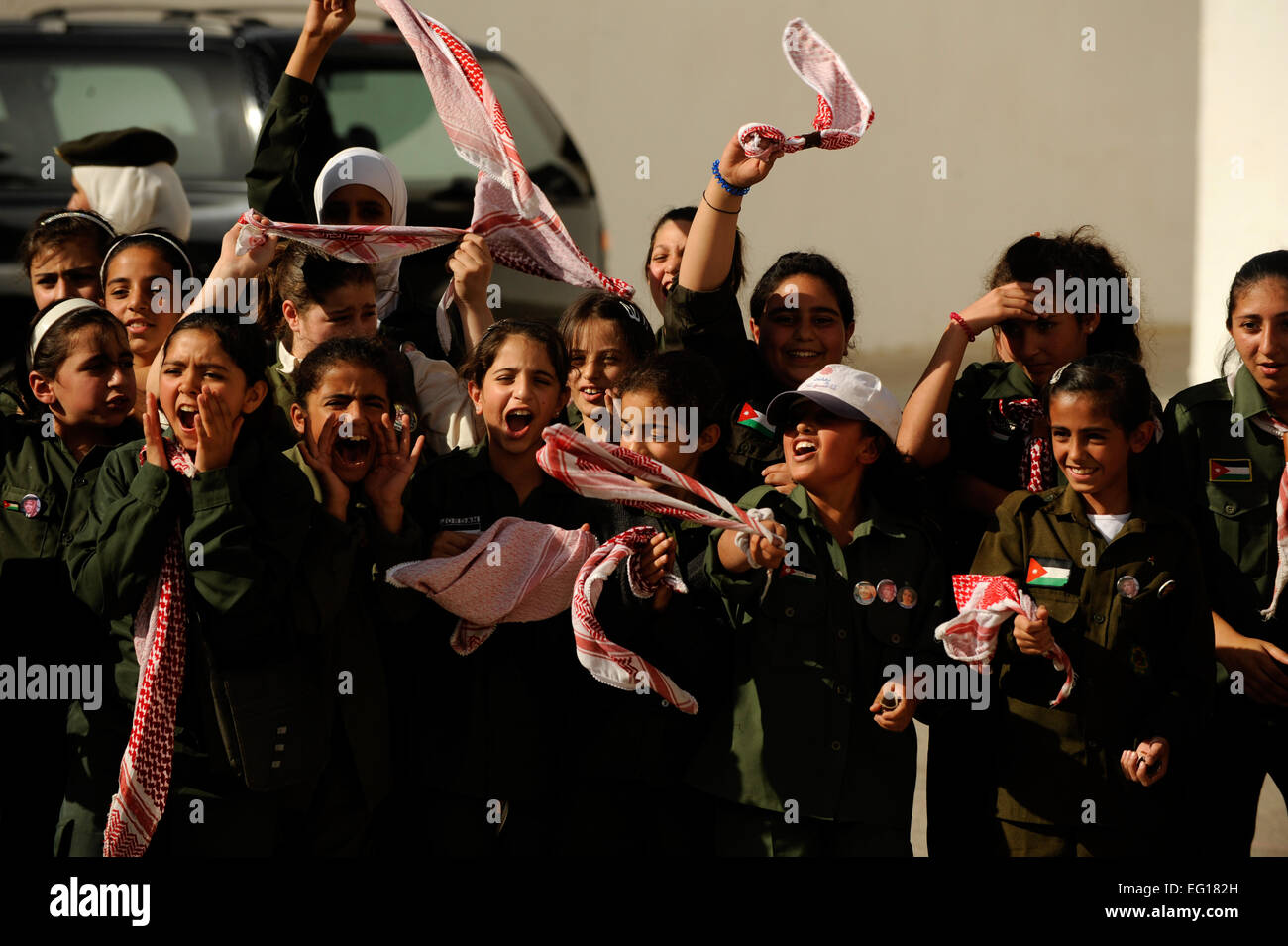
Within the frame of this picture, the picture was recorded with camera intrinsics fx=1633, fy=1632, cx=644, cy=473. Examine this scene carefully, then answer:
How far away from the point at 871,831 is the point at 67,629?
1.82m

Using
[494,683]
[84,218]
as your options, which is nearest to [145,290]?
[84,218]

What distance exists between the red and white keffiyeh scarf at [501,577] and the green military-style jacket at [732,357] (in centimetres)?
59

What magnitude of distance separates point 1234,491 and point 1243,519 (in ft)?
0.23

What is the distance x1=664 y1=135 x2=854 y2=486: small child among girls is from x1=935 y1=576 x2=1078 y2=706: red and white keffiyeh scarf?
0.59m

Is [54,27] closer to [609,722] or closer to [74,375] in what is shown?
[74,375]

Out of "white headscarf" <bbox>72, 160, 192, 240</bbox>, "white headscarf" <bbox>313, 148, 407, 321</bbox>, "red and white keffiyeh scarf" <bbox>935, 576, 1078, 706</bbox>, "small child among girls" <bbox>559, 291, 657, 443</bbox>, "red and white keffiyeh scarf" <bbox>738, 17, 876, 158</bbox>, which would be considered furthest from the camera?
"white headscarf" <bbox>72, 160, 192, 240</bbox>

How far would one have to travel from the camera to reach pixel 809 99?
37.2 ft

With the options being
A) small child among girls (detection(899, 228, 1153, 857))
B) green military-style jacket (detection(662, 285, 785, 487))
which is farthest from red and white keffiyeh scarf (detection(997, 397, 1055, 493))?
green military-style jacket (detection(662, 285, 785, 487))

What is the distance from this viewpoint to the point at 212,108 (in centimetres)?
746

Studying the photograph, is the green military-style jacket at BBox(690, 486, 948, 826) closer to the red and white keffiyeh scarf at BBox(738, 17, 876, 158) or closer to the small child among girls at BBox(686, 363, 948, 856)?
the small child among girls at BBox(686, 363, 948, 856)

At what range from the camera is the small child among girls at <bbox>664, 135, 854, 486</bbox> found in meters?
3.94

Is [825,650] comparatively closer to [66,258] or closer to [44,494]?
[44,494]
